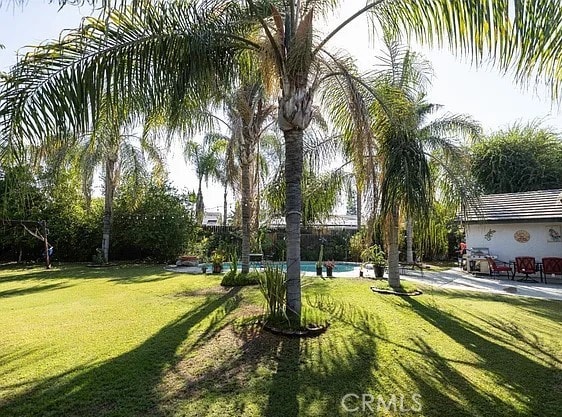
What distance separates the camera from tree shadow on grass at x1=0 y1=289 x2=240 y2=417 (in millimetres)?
3627

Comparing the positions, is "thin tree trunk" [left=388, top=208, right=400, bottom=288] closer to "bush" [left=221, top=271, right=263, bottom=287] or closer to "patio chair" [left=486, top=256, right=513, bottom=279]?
"bush" [left=221, top=271, right=263, bottom=287]

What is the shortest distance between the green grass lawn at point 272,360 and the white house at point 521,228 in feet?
21.7

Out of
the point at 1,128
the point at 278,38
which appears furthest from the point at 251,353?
the point at 278,38

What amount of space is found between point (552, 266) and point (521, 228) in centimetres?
245

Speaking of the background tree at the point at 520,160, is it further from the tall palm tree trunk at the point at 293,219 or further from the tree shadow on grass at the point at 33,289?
the tree shadow on grass at the point at 33,289

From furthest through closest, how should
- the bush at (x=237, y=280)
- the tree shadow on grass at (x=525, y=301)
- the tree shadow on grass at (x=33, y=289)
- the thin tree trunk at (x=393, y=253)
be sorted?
the bush at (x=237, y=280)
the tree shadow on grass at (x=33, y=289)
the thin tree trunk at (x=393, y=253)
the tree shadow on grass at (x=525, y=301)

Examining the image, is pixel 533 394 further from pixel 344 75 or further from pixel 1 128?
pixel 1 128

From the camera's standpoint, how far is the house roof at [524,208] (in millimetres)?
14148

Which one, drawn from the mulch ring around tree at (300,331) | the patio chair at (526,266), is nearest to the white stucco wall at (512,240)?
the patio chair at (526,266)

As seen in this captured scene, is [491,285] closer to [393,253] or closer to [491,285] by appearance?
[491,285]

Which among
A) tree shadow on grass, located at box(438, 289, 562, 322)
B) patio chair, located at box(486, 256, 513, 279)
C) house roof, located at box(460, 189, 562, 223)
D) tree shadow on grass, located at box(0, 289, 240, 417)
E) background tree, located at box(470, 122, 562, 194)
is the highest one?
background tree, located at box(470, 122, 562, 194)

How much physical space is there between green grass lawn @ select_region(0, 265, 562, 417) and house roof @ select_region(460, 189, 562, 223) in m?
6.42

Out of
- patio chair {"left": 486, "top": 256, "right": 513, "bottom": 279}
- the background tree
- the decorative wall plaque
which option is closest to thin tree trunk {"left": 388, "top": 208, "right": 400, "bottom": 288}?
patio chair {"left": 486, "top": 256, "right": 513, "bottom": 279}

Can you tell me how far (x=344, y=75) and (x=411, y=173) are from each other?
7.71ft
